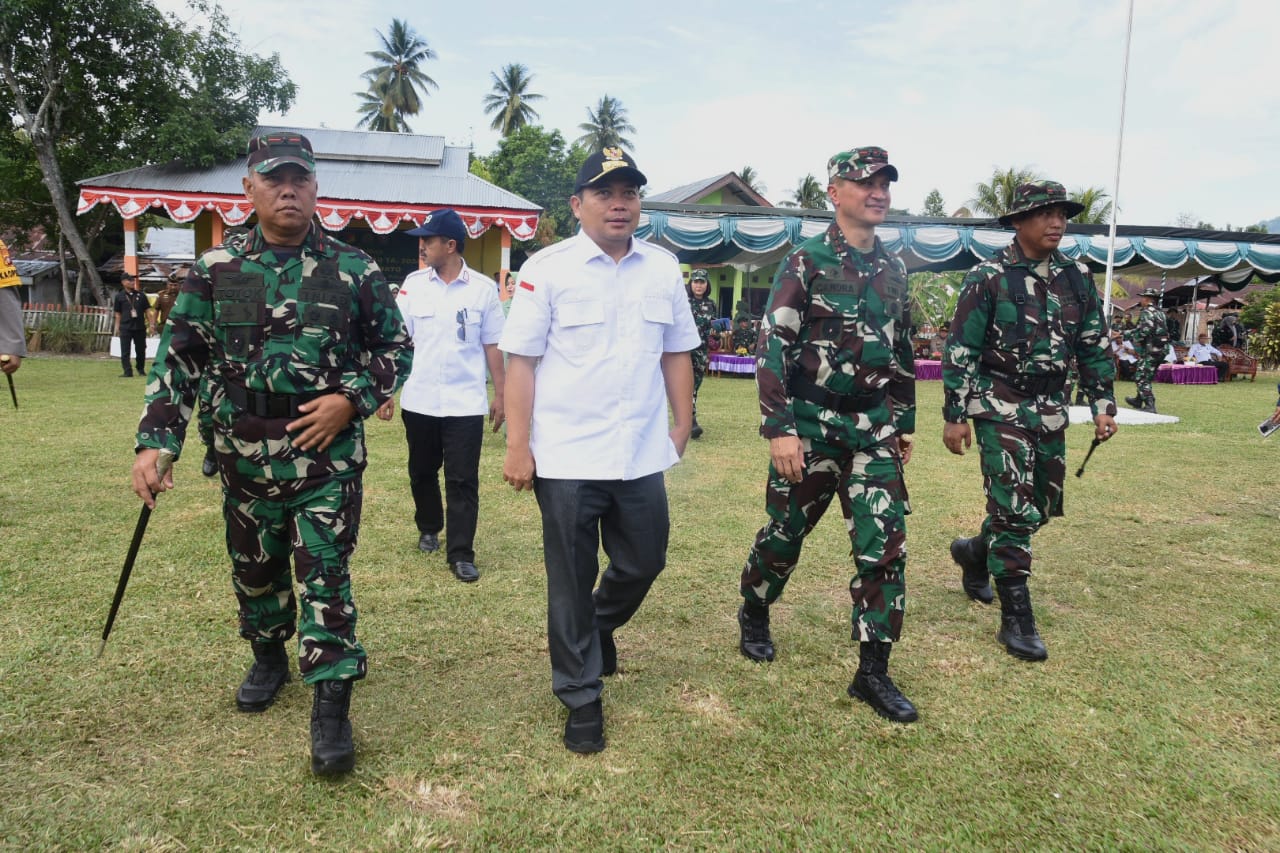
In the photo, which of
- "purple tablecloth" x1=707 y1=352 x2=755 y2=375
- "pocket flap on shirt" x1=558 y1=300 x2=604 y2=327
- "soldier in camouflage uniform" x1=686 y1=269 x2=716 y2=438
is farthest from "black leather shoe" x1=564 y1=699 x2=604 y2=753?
"purple tablecloth" x1=707 y1=352 x2=755 y2=375

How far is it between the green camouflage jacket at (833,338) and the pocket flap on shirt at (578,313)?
761 millimetres

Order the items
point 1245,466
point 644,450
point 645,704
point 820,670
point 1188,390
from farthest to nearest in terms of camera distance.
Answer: point 1188,390 → point 1245,466 → point 820,670 → point 645,704 → point 644,450

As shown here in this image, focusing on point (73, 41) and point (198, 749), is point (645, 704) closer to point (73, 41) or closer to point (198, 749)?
point (198, 749)

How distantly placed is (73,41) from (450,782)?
970 inches

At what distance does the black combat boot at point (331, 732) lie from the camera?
2625mm

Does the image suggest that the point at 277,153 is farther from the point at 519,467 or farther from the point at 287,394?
the point at 519,467

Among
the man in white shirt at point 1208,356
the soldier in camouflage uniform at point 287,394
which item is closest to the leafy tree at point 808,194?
the man in white shirt at point 1208,356

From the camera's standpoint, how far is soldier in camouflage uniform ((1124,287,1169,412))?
13.2 metres

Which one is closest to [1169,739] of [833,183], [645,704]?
[645,704]

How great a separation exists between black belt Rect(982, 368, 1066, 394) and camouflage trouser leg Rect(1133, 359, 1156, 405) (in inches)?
440

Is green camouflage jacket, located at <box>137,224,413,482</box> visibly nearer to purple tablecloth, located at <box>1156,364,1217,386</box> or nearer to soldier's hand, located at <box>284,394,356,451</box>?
soldier's hand, located at <box>284,394,356,451</box>

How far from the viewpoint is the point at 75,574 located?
4418 mm

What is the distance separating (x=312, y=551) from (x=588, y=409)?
1031 millimetres

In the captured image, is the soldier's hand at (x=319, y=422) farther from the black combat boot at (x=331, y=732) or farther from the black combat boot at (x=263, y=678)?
the black combat boot at (x=263, y=678)
